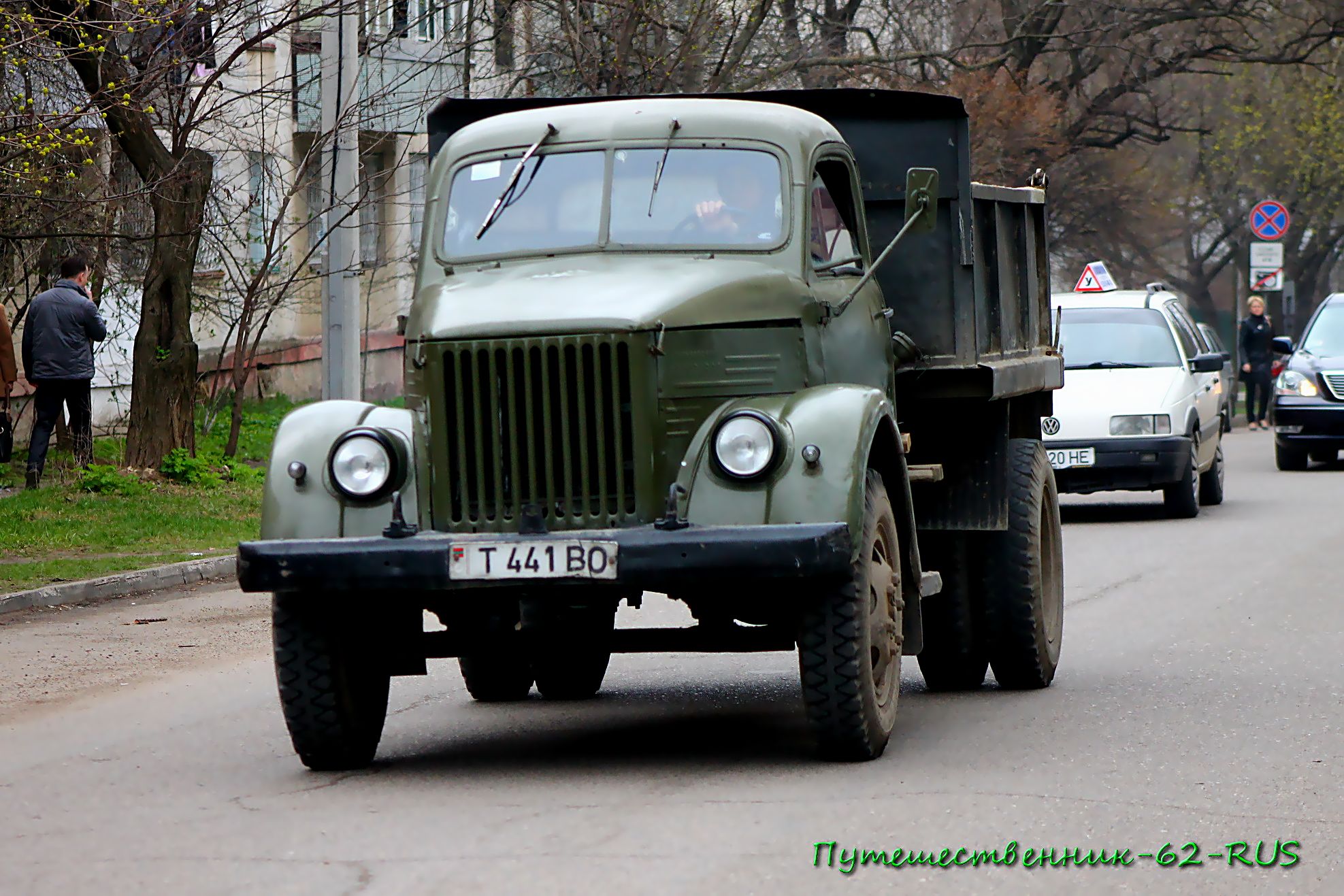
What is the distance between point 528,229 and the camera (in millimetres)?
8047

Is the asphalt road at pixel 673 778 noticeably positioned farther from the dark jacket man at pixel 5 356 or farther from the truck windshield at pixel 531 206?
the dark jacket man at pixel 5 356

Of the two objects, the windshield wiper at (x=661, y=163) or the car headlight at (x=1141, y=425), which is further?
the car headlight at (x=1141, y=425)

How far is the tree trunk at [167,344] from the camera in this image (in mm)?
19750

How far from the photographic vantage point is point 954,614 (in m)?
9.20

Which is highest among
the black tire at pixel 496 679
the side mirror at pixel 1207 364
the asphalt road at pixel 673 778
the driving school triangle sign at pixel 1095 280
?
the driving school triangle sign at pixel 1095 280

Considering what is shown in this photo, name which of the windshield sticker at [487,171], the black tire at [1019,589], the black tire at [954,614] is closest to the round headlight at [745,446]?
the windshield sticker at [487,171]

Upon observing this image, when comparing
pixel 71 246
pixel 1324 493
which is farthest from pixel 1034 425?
pixel 71 246

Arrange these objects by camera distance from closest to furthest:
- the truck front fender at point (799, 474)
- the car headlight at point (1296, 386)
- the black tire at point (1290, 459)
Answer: the truck front fender at point (799, 474), the car headlight at point (1296, 386), the black tire at point (1290, 459)

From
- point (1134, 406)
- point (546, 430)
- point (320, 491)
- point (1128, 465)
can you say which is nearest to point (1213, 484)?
point (1134, 406)

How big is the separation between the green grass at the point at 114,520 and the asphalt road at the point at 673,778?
3.24 metres

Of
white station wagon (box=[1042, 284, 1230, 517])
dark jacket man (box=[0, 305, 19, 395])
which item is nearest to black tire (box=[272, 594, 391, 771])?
white station wagon (box=[1042, 284, 1230, 517])

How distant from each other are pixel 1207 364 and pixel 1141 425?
84 centimetres

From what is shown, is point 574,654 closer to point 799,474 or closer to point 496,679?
point 496,679

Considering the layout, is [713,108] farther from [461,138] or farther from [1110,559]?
[1110,559]
